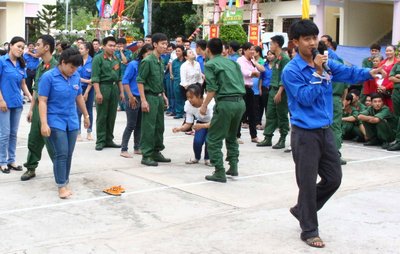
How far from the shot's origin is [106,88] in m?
9.65

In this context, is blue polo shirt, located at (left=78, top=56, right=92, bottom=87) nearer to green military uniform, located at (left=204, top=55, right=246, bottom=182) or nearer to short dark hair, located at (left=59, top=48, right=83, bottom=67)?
green military uniform, located at (left=204, top=55, right=246, bottom=182)

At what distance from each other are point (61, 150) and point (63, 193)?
458 millimetres

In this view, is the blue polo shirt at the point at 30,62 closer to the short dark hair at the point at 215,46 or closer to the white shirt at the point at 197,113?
the white shirt at the point at 197,113

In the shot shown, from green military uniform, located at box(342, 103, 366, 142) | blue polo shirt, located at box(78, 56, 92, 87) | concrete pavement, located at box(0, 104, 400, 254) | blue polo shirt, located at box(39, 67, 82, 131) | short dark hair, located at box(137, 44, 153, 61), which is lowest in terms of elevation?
concrete pavement, located at box(0, 104, 400, 254)

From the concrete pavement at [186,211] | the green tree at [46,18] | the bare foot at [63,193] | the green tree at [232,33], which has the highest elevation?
the green tree at [46,18]

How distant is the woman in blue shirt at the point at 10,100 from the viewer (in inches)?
299

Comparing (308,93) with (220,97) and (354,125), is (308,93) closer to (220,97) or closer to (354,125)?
(220,97)

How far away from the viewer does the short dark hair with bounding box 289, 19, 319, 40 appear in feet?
15.5

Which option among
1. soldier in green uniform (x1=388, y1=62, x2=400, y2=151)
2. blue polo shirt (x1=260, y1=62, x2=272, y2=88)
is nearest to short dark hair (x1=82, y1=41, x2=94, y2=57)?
blue polo shirt (x1=260, y1=62, x2=272, y2=88)

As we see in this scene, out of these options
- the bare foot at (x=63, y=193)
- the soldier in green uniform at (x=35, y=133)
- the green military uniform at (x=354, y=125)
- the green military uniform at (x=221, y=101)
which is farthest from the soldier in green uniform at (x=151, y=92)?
the green military uniform at (x=354, y=125)

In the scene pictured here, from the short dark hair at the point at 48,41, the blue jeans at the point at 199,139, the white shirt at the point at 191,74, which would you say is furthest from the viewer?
the white shirt at the point at 191,74

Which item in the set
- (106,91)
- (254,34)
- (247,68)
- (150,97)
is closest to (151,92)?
(150,97)

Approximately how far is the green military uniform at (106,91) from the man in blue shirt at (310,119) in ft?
16.9

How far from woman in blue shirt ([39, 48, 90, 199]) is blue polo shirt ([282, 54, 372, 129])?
2507 mm
